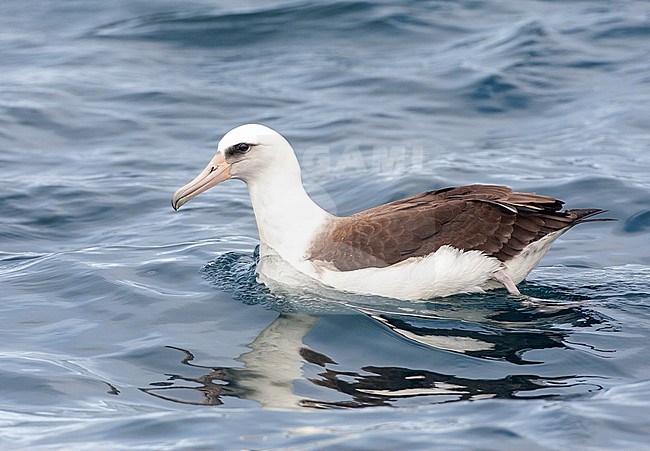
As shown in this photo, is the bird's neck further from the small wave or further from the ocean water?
the small wave

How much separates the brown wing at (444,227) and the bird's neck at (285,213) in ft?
0.70

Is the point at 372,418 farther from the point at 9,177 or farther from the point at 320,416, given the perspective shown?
the point at 9,177

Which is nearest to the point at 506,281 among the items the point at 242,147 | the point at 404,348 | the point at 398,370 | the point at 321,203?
the point at 404,348

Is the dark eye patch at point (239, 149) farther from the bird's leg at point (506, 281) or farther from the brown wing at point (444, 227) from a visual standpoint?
the bird's leg at point (506, 281)

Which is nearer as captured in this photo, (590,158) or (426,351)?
(426,351)

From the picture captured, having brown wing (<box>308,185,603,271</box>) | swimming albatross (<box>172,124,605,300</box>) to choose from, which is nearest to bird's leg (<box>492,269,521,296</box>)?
swimming albatross (<box>172,124,605,300</box>)

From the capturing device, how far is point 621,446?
19.2 ft

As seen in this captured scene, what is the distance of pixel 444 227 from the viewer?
28.1ft

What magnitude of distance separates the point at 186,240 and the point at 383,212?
2.78 metres

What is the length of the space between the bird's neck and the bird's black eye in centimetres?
27

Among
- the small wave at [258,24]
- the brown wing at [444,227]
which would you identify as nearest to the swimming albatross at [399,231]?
the brown wing at [444,227]

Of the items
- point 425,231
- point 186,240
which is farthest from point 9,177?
point 425,231

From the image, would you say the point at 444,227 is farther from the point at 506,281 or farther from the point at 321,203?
the point at 321,203

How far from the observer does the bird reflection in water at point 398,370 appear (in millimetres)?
6797
